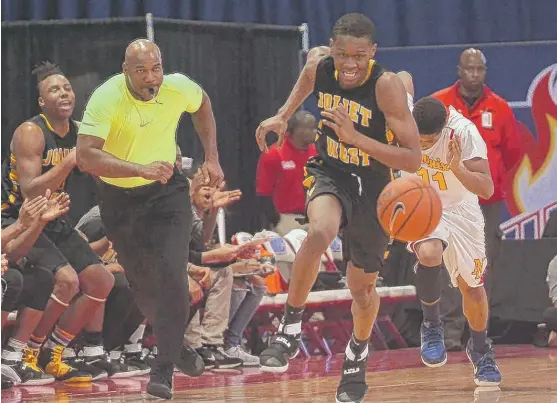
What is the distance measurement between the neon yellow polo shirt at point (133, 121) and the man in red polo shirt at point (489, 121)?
4.03 metres

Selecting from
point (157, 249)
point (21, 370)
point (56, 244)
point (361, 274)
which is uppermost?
point (157, 249)

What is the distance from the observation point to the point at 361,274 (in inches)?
241

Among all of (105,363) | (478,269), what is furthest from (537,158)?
(105,363)

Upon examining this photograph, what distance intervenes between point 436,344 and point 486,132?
294 cm

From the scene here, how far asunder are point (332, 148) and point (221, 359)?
3.49m

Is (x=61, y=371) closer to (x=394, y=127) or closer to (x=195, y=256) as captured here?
(x=195, y=256)

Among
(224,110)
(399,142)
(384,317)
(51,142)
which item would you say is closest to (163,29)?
(224,110)

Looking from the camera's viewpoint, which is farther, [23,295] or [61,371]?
[61,371]

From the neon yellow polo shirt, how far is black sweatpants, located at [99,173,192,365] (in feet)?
0.34

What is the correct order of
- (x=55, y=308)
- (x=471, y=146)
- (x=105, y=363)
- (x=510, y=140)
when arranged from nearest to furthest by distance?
(x=471, y=146) < (x=55, y=308) < (x=105, y=363) < (x=510, y=140)

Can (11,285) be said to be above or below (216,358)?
above

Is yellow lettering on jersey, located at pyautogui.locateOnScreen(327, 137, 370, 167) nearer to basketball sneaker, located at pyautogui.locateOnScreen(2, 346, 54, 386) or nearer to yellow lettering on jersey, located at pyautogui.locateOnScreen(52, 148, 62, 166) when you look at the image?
yellow lettering on jersey, located at pyautogui.locateOnScreen(52, 148, 62, 166)

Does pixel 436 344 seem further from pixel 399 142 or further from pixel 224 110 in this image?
pixel 224 110

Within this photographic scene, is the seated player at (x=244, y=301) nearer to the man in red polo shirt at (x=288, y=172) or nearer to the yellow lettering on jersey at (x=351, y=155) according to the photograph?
the man in red polo shirt at (x=288, y=172)
